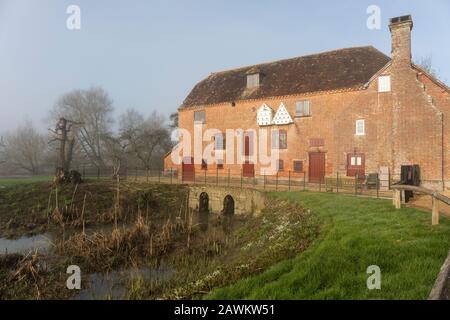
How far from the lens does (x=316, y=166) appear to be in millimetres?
23562

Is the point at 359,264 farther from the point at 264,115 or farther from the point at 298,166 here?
the point at 264,115

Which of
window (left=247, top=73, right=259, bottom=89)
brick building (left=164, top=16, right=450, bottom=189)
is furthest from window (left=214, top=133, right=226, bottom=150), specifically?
window (left=247, top=73, right=259, bottom=89)

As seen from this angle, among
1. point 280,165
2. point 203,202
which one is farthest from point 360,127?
point 203,202

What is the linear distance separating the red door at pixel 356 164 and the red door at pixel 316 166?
206 cm

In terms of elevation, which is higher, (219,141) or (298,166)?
(219,141)

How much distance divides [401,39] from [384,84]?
2.63 metres

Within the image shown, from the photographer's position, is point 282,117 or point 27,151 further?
point 27,151

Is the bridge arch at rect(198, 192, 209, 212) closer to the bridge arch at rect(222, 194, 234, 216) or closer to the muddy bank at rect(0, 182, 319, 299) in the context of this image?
the bridge arch at rect(222, 194, 234, 216)

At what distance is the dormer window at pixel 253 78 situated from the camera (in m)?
Result: 28.1

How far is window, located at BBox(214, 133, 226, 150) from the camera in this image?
28344mm

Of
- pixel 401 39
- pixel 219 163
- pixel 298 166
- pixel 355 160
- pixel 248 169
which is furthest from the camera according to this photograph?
pixel 219 163

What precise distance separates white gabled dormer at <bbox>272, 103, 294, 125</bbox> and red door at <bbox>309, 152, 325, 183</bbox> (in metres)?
3.16

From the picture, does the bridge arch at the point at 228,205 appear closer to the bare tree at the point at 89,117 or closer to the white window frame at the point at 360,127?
the white window frame at the point at 360,127

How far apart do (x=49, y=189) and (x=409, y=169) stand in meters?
22.6
